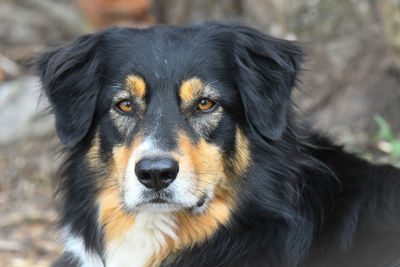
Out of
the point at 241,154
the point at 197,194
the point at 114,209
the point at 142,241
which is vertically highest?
the point at 241,154

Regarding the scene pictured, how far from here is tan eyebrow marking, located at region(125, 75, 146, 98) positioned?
3.89 metres

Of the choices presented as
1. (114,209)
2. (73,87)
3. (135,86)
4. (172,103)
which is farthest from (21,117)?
(172,103)

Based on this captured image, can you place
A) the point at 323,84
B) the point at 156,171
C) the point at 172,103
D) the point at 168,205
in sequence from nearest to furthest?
the point at 156,171 < the point at 168,205 < the point at 172,103 < the point at 323,84

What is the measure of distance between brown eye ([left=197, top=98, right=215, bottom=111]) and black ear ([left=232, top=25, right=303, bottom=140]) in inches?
8.5

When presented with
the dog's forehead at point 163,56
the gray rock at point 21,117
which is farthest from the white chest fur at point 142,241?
the gray rock at point 21,117

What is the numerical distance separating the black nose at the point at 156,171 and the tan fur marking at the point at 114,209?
0.36 meters

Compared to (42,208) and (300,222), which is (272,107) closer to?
(300,222)

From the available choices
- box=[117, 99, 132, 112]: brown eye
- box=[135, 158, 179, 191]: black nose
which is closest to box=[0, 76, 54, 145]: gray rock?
box=[117, 99, 132, 112]: brown eye

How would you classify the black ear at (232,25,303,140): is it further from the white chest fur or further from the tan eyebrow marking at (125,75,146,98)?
the white chest fur

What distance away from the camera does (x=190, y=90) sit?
386 cm

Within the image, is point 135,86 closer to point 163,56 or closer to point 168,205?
point 163,56

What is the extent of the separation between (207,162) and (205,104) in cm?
38

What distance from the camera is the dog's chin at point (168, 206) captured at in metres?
3.68

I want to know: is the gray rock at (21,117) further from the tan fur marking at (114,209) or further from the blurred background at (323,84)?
the tan fur marking at (114,209)
